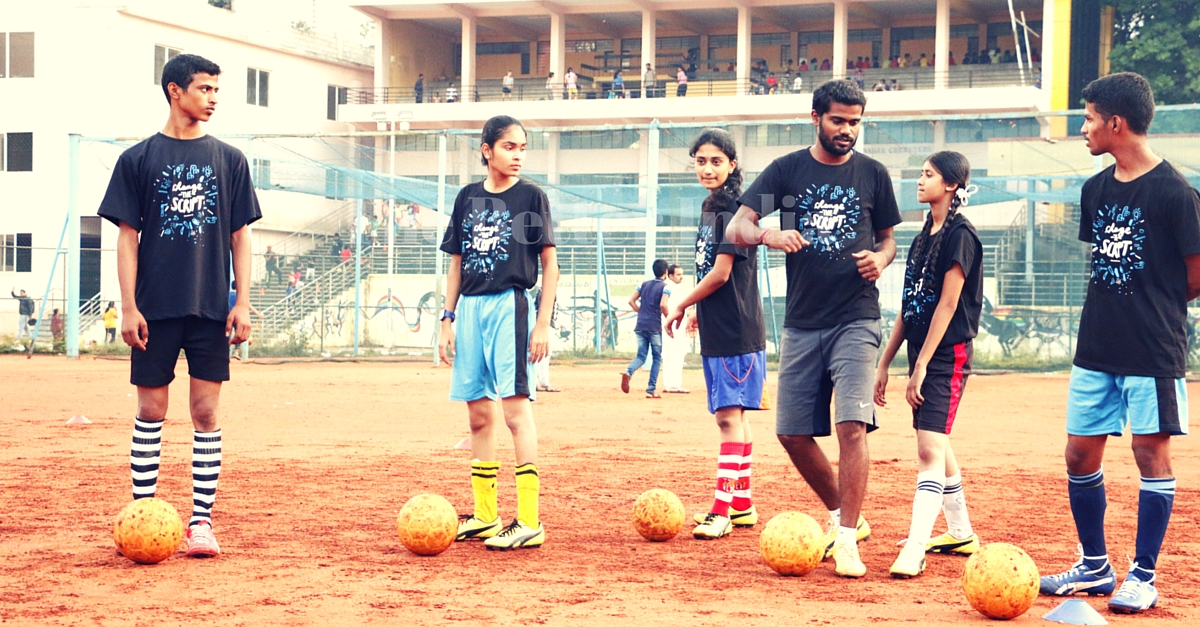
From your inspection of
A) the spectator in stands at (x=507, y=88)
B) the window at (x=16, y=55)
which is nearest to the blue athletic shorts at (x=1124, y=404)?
the window at (x=16, y=55)

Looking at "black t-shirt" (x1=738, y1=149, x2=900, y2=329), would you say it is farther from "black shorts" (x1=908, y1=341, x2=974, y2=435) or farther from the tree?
the tree

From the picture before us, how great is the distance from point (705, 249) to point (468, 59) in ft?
143

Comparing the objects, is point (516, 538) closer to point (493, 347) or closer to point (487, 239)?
point (493, 347)

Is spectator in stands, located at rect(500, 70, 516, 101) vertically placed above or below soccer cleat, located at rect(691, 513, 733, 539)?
above

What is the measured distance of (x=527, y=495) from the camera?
241 inches

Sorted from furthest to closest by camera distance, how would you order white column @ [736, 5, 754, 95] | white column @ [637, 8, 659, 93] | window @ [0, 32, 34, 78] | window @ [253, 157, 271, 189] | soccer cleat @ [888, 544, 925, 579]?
1. white column @ [637, 8, 659, 93]
2. white column @ [736, 5, 754, 95]
3. window @ [0, 32, 34, 78]
4. window @ [253, 157, 271, 189]
5. soccer cleat @ [888, 544, 925, 579]

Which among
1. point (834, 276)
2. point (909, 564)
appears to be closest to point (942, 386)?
point (834, 276)

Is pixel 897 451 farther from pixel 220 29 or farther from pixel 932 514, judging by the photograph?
pixel 220 29

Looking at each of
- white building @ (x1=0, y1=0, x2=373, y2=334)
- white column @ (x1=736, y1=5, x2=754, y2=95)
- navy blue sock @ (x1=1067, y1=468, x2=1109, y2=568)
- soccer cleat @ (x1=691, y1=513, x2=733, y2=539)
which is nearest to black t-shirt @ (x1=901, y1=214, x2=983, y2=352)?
navy blue sock @ (x1=1067, y1=468, x2=1109, y2=568)

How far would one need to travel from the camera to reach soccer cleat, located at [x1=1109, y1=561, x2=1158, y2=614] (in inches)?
187

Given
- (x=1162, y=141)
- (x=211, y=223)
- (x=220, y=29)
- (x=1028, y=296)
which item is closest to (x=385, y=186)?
(x=1028, y=296)

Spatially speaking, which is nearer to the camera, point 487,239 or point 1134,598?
point 1134,598

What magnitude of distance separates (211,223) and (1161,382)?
4.15 metres

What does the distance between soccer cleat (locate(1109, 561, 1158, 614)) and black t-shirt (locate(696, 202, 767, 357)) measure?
2410 millimetres
